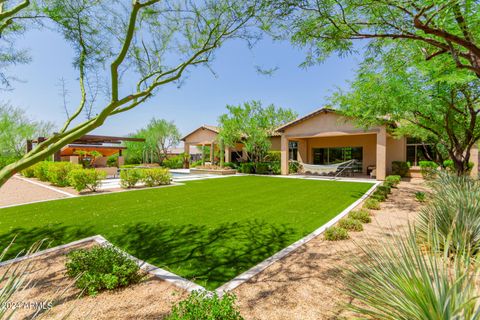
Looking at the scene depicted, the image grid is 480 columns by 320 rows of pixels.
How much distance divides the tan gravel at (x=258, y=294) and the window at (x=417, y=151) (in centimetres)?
1886

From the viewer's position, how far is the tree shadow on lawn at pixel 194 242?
3885 mm

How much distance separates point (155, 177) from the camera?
1374 centimetres

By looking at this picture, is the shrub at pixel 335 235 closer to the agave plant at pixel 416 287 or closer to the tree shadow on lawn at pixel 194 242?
the tree shadow on lawn at pixel 194 242

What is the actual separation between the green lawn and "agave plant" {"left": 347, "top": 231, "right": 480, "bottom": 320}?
2.09m

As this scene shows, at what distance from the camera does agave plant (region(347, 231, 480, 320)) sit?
171 cm

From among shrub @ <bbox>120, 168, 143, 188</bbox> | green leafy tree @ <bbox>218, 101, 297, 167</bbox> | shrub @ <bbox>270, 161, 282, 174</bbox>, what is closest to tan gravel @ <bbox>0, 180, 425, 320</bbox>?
shrub @ <bbox>120, 168, 143, 188</bbox>

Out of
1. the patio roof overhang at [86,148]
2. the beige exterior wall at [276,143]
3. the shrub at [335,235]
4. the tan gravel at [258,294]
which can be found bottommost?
the tan gravel at [258,294]

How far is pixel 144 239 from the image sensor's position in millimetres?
5219

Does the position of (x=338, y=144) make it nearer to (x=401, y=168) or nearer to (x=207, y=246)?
(x=401, y=168)

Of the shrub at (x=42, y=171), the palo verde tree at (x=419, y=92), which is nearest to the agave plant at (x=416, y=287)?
the palo verde tree at (x=419, y=92)

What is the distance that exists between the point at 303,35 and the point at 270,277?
4688mm

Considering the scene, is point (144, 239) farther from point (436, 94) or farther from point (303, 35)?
point (436, 94)

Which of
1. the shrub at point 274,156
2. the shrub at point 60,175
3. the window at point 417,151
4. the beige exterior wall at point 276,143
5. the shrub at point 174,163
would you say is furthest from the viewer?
the shrub at point 174,163

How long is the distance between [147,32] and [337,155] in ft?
67.2
